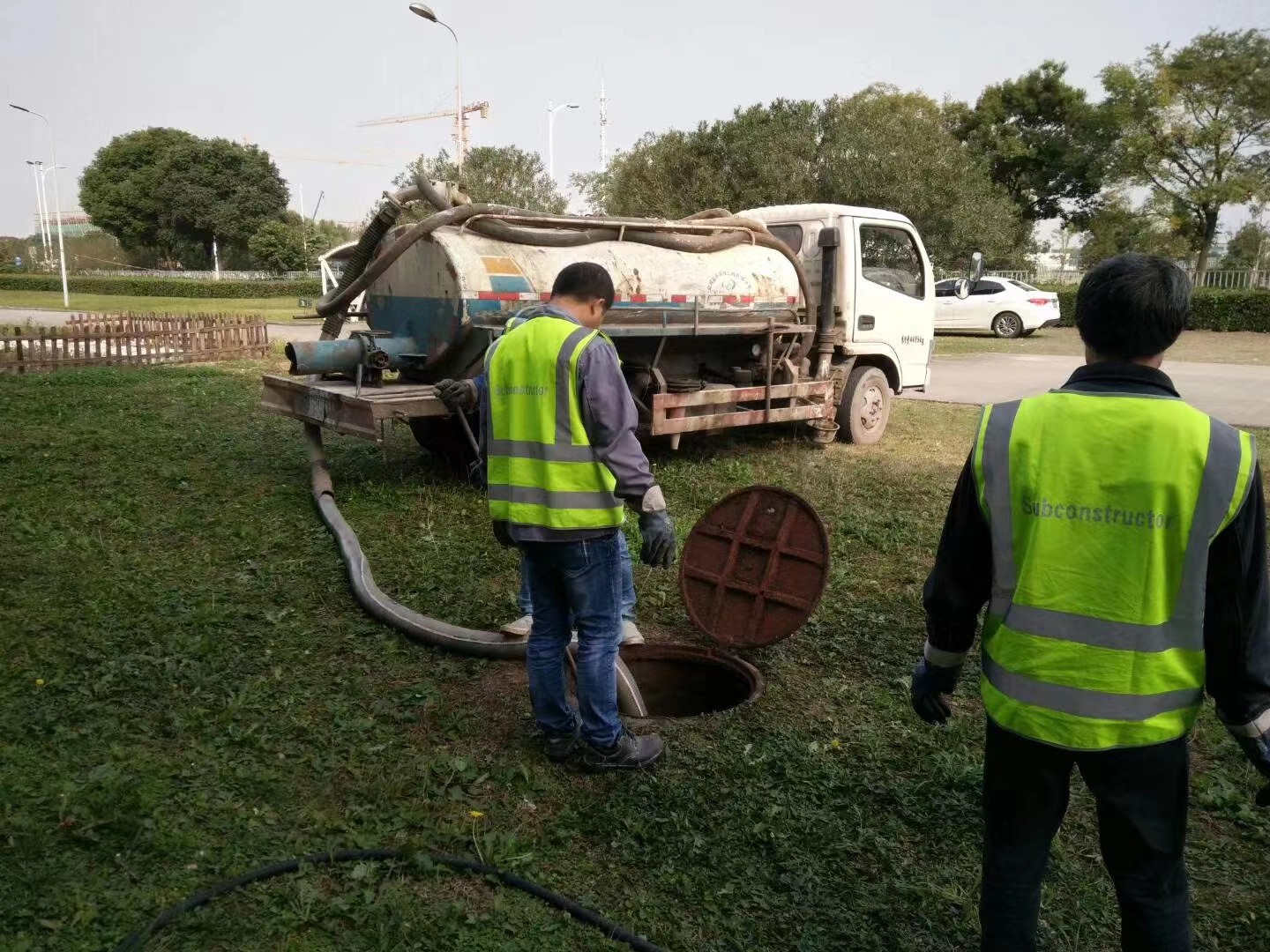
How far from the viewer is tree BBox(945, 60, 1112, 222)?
39.0 meters

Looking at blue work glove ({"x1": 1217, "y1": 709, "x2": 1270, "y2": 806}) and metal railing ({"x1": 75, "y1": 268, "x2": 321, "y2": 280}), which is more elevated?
metal railing ({"x1": 75, "y1": 268, "x2": 321, "y2": 280})

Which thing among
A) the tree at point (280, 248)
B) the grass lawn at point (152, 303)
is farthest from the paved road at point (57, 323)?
the tree at point (280, 248)

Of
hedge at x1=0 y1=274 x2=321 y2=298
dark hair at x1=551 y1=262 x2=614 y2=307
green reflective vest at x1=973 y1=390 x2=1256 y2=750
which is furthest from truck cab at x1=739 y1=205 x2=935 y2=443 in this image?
hedge at x1=0 y1=274 x2=321 y2=298

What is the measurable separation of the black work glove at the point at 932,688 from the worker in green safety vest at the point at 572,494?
1.37 m

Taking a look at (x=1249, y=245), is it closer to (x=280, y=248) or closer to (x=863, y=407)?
(x=863, y=407)

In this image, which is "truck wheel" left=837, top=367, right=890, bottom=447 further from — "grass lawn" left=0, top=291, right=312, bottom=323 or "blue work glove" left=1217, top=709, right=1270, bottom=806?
"grass lawn" left=0, top=291, right=312, bottom=323

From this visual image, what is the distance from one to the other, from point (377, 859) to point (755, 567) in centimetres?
233

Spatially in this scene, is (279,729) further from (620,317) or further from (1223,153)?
(1223,153)

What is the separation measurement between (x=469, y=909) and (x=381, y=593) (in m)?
2.67

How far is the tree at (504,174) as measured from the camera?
30.0 meters

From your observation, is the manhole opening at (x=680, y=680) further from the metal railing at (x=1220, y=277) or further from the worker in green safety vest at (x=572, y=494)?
the metal railing at (x=1220, y=277)

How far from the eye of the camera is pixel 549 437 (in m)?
3.51

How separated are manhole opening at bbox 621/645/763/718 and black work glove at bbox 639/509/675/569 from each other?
48.9 inches

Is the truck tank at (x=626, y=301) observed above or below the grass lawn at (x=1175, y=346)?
above
